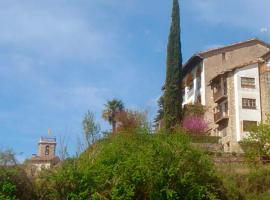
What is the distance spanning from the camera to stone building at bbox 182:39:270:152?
47406 mm

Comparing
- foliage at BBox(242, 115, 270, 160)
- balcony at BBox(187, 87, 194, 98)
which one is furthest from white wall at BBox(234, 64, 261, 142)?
foliage at BBox(242, 115, 270, 160)

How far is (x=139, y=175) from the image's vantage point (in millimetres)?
21891

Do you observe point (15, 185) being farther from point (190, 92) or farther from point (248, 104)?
point (190, 92)

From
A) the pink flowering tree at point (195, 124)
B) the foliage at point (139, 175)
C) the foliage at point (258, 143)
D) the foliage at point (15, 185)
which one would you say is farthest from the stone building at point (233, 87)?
the foliage at point (15, 185)

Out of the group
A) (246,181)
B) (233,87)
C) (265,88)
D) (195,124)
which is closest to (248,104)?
(233,87)

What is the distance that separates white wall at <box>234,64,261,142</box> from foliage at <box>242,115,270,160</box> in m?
14.8

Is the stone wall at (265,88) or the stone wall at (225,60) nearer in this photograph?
the stone wall at (265,88)

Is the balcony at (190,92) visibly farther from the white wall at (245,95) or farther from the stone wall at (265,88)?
the stone wall at (265,88)

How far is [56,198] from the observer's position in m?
21.5

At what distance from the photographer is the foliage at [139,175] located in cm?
2153

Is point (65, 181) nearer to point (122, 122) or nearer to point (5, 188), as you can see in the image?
point (5, 188)

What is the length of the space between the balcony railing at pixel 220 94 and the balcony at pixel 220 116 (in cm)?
132

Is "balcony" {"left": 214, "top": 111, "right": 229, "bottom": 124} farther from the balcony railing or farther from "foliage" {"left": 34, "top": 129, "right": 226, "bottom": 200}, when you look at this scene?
"foliage" {"left": 34, "top": 129, "right": 226, "bottom": 200}

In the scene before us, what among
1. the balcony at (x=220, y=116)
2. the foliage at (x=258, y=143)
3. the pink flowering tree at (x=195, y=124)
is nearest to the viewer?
the foliage at (x=258, y=143)
